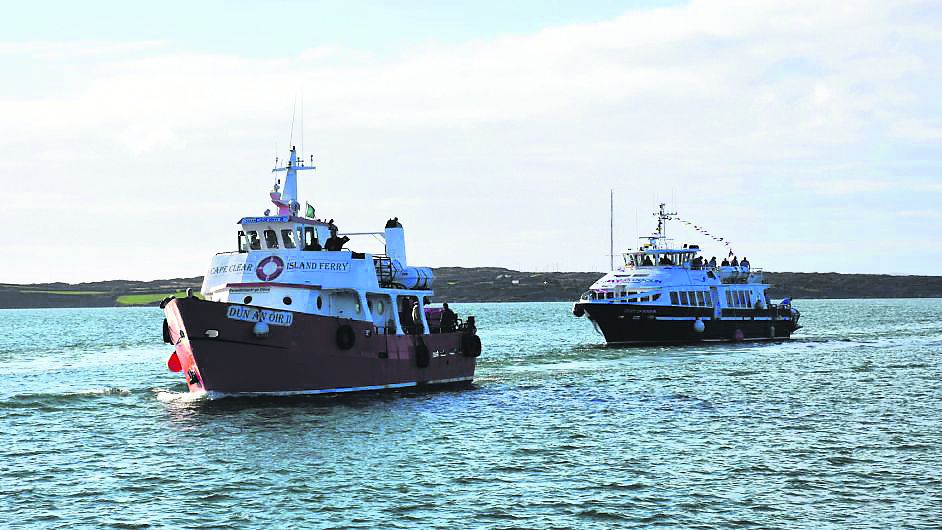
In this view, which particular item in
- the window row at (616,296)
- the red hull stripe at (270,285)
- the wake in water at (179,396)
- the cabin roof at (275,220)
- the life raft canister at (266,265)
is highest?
the cabin roof at (275,220)

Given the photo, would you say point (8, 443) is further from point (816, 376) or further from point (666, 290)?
point (666, 290)

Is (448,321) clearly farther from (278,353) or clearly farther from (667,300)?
(667,300)

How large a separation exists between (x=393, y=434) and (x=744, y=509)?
12.9 m

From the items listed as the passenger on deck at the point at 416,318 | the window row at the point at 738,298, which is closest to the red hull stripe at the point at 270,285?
the passenger on deck at the point at 416,318

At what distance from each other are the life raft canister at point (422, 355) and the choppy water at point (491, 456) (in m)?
1.71

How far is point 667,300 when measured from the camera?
7738cm

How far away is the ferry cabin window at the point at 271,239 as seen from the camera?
1648 inches

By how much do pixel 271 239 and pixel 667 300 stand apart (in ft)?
138

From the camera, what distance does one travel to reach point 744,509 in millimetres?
23344

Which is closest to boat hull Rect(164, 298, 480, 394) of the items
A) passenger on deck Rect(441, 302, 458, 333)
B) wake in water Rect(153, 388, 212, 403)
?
wake in water Rect(153, 388, 212, 403)

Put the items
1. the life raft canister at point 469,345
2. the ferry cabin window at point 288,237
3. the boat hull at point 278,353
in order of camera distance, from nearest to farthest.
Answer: the boat hull at point 278,353, the ferry cabin window at point 288,237, the life raft canister at point 469,345

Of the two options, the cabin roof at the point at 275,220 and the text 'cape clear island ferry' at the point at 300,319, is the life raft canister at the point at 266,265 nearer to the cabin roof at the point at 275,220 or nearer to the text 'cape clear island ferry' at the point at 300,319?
the text 'cape clear island ferry' at the point at 300,319

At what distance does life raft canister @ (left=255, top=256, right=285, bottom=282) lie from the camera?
40.2 metres

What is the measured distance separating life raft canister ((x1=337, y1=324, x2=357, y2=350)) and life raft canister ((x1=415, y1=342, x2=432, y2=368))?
5.19m
